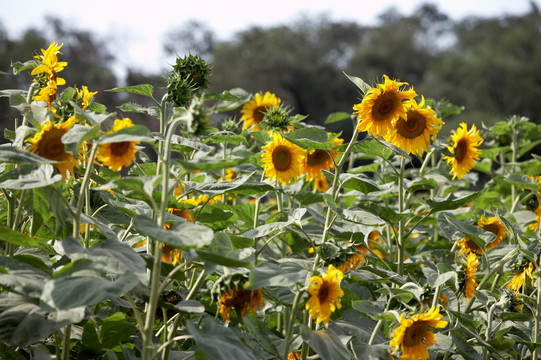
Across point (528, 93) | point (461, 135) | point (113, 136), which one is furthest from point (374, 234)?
point (528, 93)

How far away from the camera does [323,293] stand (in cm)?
143

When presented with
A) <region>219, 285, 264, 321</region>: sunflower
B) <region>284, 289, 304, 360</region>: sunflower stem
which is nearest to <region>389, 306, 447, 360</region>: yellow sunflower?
<region>284, 289, 304, 360</region>: sunflower stem

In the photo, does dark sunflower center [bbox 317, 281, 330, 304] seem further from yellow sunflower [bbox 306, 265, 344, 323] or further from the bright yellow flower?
the bright yellow flower

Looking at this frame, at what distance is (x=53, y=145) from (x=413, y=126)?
47.1 inches

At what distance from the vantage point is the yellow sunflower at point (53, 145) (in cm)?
131

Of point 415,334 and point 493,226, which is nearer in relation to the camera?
point 415,334

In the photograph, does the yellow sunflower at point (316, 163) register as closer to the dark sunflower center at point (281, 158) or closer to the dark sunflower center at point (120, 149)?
the dark sunflower center at point (281, 158)

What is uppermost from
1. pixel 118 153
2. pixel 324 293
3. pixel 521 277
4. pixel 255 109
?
pixel 118 153

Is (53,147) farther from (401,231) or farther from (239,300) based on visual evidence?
(401,231)

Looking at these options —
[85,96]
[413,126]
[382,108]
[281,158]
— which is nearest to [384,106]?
[382,108]

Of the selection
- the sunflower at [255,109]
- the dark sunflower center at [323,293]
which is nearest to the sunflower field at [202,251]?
the dark sunflower center at [323,293]

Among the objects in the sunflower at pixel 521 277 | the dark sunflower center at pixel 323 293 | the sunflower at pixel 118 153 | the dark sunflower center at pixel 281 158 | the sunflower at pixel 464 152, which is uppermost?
the sunflower at pixel 118 153

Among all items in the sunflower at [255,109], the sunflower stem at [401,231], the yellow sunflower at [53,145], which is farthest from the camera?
the sunflower at [255,109]

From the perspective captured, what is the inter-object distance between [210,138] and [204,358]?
0.81 m
